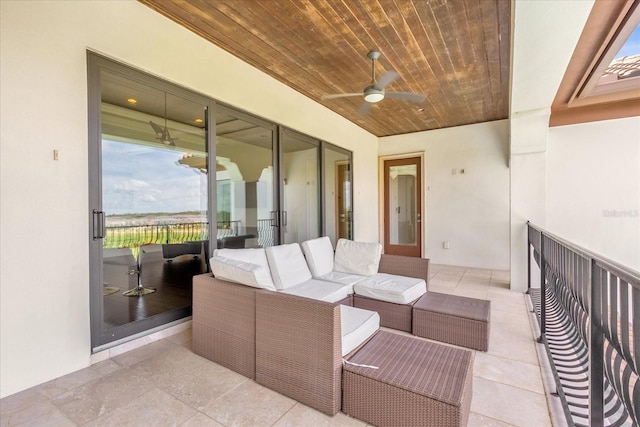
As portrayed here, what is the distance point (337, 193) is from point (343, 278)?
2.90 m

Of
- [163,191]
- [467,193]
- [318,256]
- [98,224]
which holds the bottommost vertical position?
[318,256]

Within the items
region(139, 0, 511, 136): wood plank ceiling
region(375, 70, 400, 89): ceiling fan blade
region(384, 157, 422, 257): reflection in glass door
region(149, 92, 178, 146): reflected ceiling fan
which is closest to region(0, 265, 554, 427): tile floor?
region(149, 92, 178, 146): reflected ceiling fan

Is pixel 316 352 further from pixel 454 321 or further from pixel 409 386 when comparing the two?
pixel 454 321

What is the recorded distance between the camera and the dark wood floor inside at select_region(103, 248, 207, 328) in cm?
267

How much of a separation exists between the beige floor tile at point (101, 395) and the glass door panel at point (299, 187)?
8.56 ft

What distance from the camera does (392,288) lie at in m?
3.01

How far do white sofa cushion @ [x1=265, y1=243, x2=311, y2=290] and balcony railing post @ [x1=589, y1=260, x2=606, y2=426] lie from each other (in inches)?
91.0

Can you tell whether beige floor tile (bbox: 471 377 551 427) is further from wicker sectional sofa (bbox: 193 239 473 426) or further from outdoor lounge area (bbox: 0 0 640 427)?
wicker sectional sofa (bbox: 193 239 473 426)

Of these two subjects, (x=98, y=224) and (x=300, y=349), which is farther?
(x=98, y=224)

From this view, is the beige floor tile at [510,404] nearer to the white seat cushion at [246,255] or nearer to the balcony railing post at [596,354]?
the balcony railing post at [596,354]

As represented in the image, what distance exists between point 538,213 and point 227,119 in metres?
4.58

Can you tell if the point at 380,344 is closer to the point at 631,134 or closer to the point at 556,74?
the point at 556,74

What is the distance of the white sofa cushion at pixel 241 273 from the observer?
2.12 metres

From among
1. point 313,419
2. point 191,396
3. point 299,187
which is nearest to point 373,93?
point 299,187
